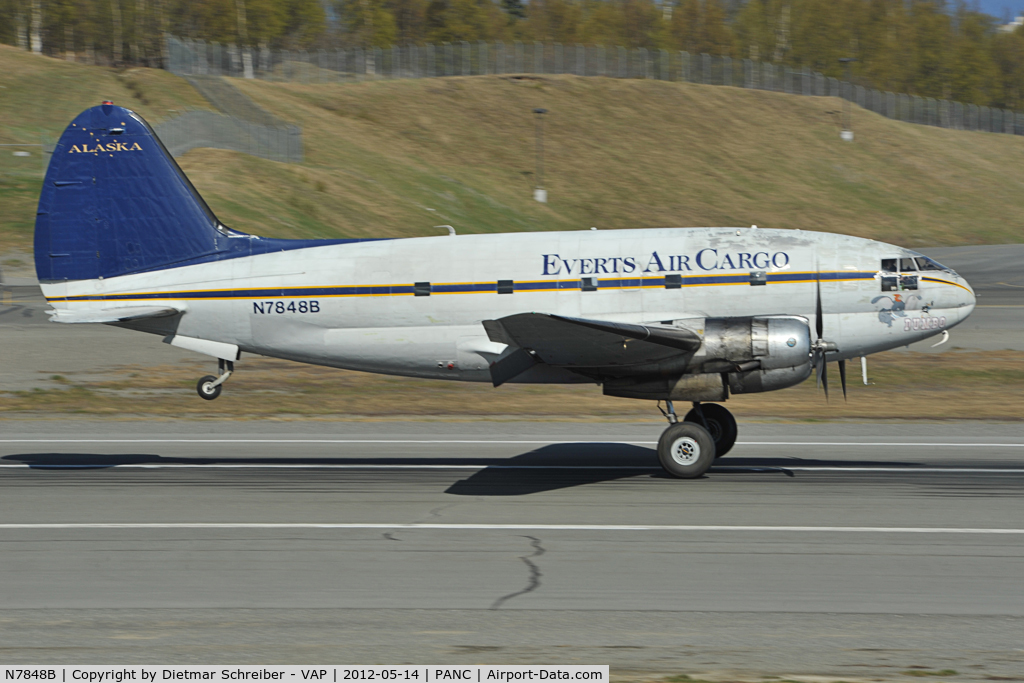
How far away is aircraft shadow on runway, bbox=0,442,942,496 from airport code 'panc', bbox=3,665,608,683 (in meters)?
7.70

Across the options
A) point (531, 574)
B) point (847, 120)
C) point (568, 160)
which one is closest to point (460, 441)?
point (531, 574)

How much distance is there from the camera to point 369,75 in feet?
361

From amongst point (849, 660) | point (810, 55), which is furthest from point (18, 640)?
point (810, 55)

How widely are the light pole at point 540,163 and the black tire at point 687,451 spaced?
220ft

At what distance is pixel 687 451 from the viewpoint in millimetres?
17359

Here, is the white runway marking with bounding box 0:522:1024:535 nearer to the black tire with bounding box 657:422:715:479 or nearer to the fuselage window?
the black tire with bounding box 657:422:715:479

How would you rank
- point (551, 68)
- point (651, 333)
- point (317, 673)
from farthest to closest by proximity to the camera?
1. point (551, 68)
2. point (651, 333)
3. point (317, 673)

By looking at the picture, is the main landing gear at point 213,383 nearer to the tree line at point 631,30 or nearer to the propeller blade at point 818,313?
the propeller blade at point 818,313

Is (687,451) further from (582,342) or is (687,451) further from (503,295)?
(503,295)

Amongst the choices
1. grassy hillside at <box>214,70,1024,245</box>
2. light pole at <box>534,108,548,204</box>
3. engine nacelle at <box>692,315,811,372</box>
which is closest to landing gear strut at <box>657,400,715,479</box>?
engine nacelle at <box>692,315,811,372</box>

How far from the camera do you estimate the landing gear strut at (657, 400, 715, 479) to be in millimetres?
17250

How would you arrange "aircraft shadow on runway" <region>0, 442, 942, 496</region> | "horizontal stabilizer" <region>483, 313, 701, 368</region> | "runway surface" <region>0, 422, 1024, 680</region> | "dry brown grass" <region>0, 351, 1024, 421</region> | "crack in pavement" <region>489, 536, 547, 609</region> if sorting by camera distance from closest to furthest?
"runway surface" <region>0, 422, 1024, 680</region>
"crack in pavement" <region>489, 536, 547, 609</region>
"horizontal stabilizer" <region>483, 313, 701, 368</region>
"aircraft shadow on runway" <region>0, 442, 942, 496</region>
"dry brown grass" <region>0, 351, 1024, 421</region>

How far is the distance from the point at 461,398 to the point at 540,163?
6758 centimetres

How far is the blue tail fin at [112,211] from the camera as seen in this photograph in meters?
19.6
